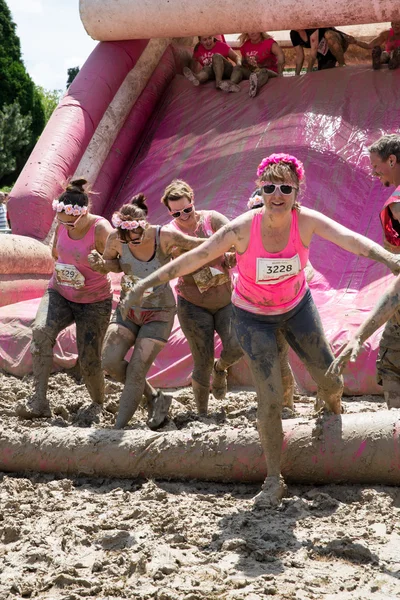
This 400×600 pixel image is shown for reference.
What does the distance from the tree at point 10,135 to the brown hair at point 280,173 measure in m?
21.2

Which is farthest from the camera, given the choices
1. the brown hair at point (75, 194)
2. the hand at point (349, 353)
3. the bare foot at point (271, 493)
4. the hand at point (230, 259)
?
the brown hair at point (75, 194)

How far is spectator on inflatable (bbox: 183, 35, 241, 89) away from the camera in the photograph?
11273 mm

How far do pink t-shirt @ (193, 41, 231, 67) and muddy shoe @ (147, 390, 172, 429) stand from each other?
21.5 feet

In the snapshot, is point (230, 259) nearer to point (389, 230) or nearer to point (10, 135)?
point (389, 230)

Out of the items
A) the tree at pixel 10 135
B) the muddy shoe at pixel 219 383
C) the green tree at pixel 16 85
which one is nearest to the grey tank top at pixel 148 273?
the muddy shoe at pixel 219 383

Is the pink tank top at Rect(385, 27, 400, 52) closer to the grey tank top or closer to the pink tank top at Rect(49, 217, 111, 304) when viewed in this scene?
the pink tank top at Rect(49, 217, 111, 304)

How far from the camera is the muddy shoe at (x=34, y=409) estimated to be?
6.13 meters

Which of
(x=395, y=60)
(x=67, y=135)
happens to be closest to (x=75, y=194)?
(x=67, y=135)

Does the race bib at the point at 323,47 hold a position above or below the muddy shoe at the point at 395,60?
above

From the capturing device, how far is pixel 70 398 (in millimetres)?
7023

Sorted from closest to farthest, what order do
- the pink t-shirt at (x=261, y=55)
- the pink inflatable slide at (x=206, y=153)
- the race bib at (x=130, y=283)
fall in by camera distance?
the race bib at (x=130, y=283), the pink inflatable slide at (x=206, y=153), the pink t-shirt at (x=261, y=55)

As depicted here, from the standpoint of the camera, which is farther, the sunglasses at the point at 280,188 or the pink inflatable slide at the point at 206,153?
the pink inflatable slide at the point at 206,153

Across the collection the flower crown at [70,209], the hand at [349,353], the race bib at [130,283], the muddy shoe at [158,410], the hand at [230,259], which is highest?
the flower crown at [70,209]

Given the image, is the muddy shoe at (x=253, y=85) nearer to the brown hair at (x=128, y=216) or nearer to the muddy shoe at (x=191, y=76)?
the muddy shoe at (x=191, y=76)
